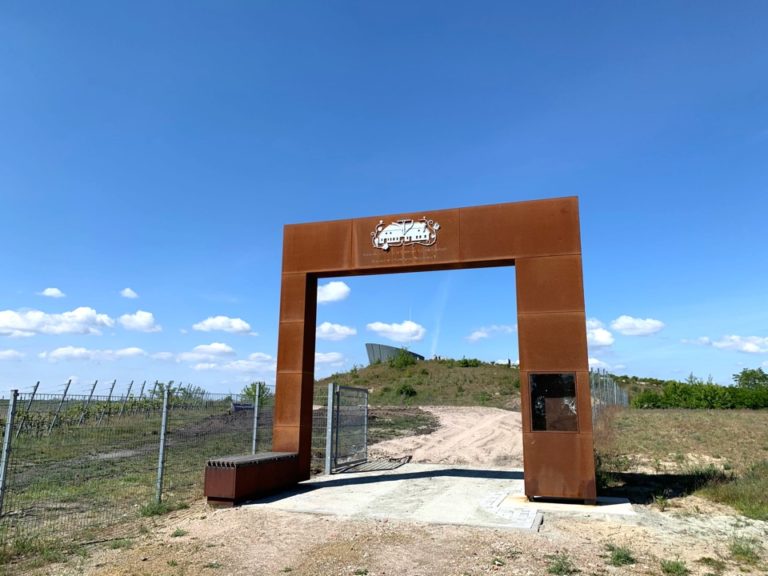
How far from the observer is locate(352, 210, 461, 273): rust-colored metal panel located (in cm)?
1137

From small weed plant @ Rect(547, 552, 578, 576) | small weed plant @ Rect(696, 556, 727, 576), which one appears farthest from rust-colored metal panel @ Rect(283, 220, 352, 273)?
small weed plant @ Rect(696, 556, 727, 576)

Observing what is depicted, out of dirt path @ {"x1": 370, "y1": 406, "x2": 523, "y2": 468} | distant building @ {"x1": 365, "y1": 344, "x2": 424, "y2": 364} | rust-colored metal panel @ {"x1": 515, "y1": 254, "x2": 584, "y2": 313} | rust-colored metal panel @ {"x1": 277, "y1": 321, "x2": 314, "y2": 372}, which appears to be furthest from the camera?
distant building @ {"x1": 365, "y1": 344, "x2": 424, "y2": 364}

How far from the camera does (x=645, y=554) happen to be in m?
6.74

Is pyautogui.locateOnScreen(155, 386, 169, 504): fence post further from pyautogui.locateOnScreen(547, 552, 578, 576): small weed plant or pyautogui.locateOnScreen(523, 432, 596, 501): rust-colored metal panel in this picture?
pyautogui.locateOnScreen(547, 552, 578, 576): small weed plant

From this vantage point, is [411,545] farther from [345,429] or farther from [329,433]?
[345,429]

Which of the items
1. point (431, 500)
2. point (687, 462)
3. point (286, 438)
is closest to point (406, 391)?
point (687, 462)

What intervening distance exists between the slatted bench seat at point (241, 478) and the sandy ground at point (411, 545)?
37 centimetres

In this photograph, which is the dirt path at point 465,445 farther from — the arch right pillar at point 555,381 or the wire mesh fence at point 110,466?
the arch right pillar at point 555,381

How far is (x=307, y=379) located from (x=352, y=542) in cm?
537

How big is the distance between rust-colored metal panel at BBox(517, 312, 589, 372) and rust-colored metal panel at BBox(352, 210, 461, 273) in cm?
211

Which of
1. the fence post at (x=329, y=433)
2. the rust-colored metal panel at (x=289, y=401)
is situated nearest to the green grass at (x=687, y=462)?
the fence post at (x=329, y=433)

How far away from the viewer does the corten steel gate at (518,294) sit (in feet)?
32.2

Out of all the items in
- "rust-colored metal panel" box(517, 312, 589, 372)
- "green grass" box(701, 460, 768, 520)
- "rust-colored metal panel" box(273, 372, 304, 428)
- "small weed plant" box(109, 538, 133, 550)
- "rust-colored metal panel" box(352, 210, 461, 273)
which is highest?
"rust-colored metal panel" box(352, 210, 461, 273)

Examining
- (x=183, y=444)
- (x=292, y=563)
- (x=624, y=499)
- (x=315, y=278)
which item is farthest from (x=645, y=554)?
(x=183, y=444)
